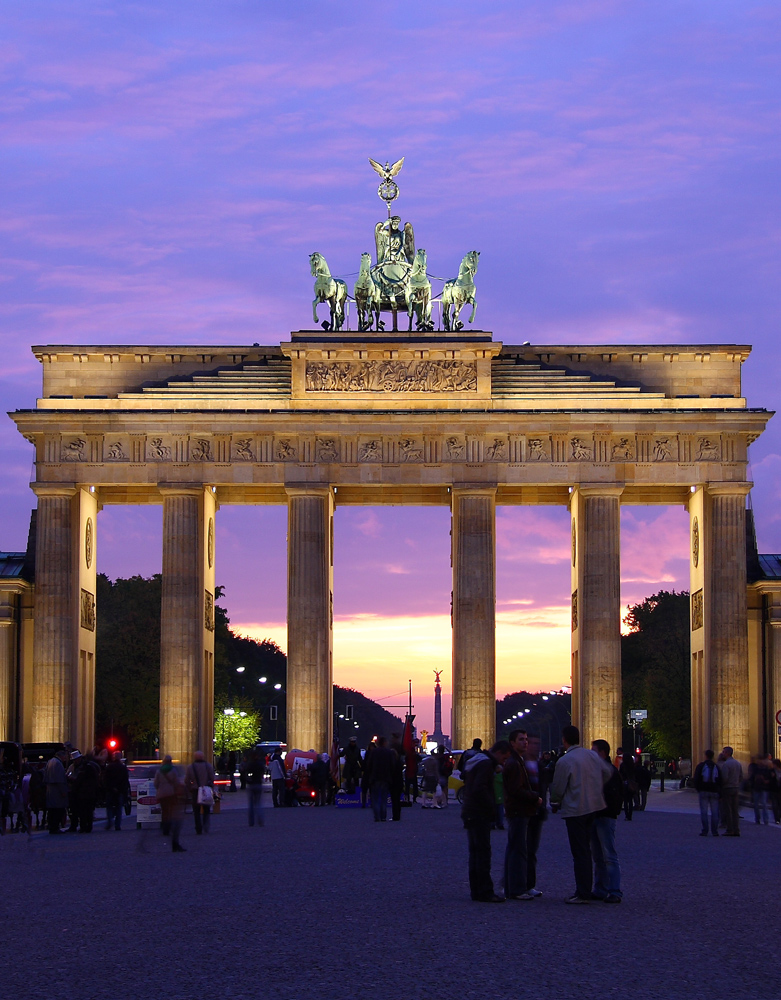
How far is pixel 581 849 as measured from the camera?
22.0 metres

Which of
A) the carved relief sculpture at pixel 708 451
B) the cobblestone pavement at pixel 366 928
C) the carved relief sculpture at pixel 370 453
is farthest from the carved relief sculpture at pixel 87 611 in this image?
the cobblestone pavement at pixel 366 928

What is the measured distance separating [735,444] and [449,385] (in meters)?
12.4

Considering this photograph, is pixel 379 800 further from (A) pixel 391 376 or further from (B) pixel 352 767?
(A) pixel 391 376

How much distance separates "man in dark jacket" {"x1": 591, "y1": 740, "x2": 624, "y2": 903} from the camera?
21984 millimetres

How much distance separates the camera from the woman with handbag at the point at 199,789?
38.0 metres

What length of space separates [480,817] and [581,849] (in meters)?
1.37

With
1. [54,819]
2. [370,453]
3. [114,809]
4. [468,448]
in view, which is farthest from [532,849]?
[370,453]

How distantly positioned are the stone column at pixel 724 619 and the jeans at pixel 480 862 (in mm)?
48906

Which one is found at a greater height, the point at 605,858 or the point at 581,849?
the point at 581,849

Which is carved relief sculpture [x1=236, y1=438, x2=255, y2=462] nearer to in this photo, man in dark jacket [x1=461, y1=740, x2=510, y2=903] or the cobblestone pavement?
the cobblestone pavement

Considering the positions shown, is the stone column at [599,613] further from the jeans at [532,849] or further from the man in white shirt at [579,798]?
the man in white shirt at [579,798]

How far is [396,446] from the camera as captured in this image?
72.1 metres

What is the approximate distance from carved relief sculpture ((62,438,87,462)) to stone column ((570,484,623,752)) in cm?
2116

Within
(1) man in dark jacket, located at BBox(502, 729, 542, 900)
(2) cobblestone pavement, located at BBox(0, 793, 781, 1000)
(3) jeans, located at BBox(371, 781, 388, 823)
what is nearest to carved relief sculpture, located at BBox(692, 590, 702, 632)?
(3) jeans, located at BBox(371, 781, 388, 823)
